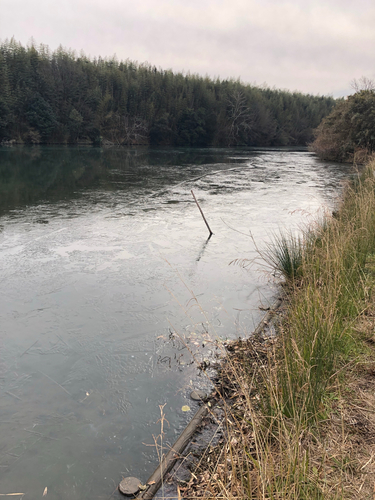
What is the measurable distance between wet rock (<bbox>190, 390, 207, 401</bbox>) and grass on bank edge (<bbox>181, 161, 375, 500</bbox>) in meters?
0.25

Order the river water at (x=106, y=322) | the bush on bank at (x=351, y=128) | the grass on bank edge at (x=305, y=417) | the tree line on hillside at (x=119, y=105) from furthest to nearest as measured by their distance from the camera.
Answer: the tree line on hillside at (x=119, y=105) → the bush on bank at (x=351, y=128) → the river water at (x=106, y=322) → the grass on bank edge at (x=305, y=417)

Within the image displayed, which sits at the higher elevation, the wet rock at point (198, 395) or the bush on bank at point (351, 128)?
the bush on bank at point (351, 128)

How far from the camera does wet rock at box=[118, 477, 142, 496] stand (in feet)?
8.84

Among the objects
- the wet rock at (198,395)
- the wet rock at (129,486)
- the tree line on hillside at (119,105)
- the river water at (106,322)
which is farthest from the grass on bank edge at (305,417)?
the tree line on hillside at (119,105)

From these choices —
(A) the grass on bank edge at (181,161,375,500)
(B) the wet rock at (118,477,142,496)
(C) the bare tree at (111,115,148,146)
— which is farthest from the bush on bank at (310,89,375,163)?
(C) the bare tree at (111,115,148,146)

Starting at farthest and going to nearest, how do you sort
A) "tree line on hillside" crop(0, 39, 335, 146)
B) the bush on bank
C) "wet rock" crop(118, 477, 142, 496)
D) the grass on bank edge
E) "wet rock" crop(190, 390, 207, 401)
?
"tree line on hillside" crop(0, 39, 335, 146) → the bush on bank → "wet rock" crop(190, 390, 207, 401) → "wet rock" crop(118, 477, 142, 496) → the grass on bank edge

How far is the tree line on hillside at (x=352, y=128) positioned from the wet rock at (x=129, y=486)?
82.3ft

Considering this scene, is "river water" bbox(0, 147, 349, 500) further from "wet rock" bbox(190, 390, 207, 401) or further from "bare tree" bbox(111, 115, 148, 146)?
"bare tree" bbox(111, 115, 148, 146)

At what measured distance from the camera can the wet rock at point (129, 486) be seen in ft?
8.84

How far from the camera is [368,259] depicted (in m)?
5.67

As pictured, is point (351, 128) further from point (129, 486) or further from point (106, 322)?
point (129, 486)

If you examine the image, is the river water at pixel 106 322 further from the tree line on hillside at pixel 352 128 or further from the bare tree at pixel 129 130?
the bare tree at pixel 129 130

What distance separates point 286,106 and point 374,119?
186ft

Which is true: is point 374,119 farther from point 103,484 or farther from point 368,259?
point 103,484
